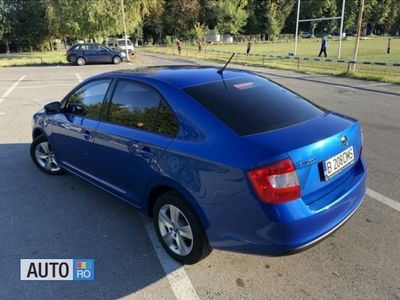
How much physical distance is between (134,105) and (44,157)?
2.48 m

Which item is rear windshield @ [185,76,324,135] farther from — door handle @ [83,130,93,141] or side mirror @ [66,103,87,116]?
side mirror @ [66,103,87,116]

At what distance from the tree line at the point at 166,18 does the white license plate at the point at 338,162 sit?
32103 millimetres

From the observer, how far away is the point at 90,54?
28109mm

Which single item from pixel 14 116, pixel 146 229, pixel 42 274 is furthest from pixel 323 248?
pixel 14 116

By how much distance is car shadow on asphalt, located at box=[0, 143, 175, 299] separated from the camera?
307 cm

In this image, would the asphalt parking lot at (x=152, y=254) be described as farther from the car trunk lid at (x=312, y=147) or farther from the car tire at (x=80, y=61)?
the car tire at (x=80, y=61)

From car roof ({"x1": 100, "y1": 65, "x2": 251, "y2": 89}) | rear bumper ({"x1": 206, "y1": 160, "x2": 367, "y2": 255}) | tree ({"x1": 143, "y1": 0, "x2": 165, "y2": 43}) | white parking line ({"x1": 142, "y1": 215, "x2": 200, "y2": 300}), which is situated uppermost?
tree ({"x1": 143, "y1": 0, "x2": 165, "y2": 43})

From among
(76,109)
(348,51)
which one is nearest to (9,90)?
(76,109)

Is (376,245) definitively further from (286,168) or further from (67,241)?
(67,241)

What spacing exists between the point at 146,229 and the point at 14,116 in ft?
24.3

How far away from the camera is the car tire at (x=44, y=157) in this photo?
536 centimetres

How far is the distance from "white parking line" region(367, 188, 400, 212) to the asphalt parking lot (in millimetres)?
11

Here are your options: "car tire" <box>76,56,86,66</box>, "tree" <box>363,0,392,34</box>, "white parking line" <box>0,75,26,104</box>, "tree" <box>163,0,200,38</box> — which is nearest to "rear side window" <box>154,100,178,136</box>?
"white parking line" <box>0,75,26,104</box>

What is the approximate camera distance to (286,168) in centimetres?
262
